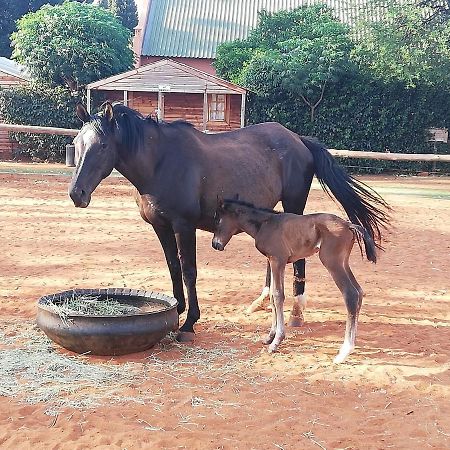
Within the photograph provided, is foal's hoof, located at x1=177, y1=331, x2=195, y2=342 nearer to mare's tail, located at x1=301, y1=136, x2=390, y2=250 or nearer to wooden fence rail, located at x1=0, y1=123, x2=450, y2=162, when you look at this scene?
mare's tail, located at x1=301, y1=136, x2=390, y2=250

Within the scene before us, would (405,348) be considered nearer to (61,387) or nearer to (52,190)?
(61,387)

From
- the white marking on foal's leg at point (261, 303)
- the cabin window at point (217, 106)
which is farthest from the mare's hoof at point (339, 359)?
the cabin window at point (217, 106)

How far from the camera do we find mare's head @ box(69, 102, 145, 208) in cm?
475

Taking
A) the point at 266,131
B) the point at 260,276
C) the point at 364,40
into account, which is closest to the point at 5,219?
the point at 260,276

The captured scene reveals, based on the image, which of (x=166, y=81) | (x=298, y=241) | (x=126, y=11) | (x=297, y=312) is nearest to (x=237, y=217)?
(x=298, y=241)

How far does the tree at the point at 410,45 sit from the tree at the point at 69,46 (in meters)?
10.6

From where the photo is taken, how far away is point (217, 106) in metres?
26.2

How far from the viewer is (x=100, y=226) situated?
35.4 ft

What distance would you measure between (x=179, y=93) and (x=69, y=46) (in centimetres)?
480

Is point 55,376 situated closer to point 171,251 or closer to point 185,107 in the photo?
point 171,251

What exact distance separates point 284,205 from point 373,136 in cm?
1936

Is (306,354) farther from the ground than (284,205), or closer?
closer

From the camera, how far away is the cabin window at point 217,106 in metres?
26.2

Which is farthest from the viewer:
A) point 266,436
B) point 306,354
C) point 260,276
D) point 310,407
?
point 260,276
